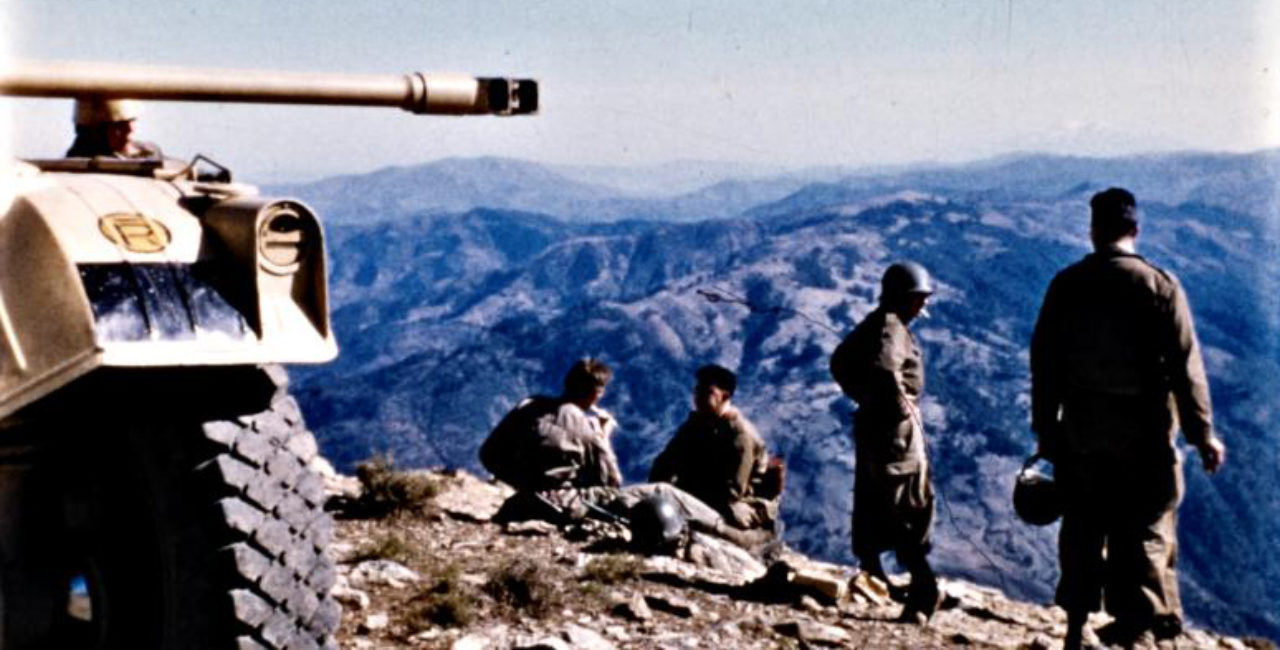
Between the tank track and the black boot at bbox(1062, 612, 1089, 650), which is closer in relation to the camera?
the tank track

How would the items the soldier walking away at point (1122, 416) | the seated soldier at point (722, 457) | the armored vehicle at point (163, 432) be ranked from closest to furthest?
the armored vehicle at point (163, 432)
the soldier walking away at point (1122, 416)
the seated soldier at point (722, 457)

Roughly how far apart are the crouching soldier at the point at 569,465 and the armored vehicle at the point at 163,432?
4.99 meters

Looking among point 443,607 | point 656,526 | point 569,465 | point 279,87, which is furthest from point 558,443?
point 279,87

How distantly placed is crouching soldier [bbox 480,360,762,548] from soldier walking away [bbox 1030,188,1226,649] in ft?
10.2

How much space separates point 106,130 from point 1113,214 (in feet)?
15.0

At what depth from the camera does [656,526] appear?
9.23 metres

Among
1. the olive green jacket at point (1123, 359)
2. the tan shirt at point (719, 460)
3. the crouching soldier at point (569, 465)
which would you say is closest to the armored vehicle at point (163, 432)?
the olive green jacket at point (1123, 359)

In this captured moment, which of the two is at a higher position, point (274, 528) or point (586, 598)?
point (274, 528)

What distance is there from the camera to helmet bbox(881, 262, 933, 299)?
8289 mm

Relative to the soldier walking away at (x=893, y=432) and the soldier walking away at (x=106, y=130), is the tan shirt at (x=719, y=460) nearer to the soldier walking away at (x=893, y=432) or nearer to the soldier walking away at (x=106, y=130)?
the soldier walking away at (x=893, y=432)

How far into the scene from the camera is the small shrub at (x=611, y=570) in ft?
27.1

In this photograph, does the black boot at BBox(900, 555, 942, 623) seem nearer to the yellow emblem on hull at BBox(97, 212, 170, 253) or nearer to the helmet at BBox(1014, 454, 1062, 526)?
the helmet at BBox(1014, 454, 1062, 526)

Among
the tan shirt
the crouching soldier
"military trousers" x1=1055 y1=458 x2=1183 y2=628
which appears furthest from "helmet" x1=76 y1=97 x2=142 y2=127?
"military trousers" x1=1055 y1=458 x2=1183 y2=628

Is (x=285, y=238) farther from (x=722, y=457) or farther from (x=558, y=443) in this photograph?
(x=722, y=457)
